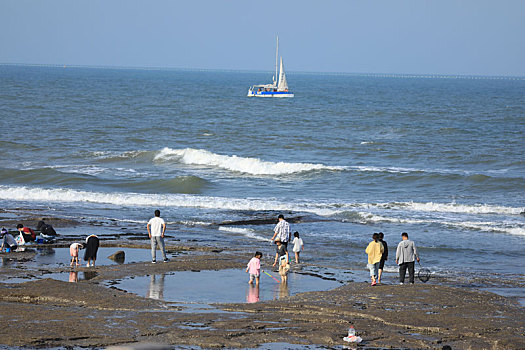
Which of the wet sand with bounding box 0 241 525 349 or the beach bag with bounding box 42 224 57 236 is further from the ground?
the wet sand with bounding box 0 241 525 349

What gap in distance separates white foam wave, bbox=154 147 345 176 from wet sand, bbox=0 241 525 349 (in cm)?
2322

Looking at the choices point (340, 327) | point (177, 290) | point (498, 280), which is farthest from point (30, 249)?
point (498, 280)

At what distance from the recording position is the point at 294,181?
35781 millimetres

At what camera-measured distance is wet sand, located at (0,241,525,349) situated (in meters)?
10.8

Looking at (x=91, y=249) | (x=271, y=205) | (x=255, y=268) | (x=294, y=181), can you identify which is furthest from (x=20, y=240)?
(x=294, y=181)

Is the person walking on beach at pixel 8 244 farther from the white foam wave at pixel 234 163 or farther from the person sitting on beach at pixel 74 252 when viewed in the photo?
the white foam wave at pixel 234 163

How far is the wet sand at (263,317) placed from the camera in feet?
35.4

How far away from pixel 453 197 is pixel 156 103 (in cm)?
6111

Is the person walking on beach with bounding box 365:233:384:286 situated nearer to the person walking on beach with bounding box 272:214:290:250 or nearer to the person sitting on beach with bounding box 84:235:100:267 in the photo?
the person walking on beach with bounding box 272:214:290:250

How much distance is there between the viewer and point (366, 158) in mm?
43812

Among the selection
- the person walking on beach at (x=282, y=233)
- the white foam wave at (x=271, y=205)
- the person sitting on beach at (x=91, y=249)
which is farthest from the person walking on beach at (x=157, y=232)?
the white foam wave at (x=271, y=205)

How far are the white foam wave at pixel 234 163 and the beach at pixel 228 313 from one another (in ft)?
72.4

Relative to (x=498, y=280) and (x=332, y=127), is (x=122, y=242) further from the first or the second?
(x=332, y=127)

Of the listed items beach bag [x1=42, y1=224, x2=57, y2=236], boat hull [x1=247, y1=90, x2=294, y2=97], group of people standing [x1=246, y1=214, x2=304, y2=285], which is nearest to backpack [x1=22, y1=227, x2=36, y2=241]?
beach bag [x1=42, y1=224, x2=57, y2=236]
